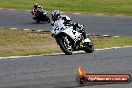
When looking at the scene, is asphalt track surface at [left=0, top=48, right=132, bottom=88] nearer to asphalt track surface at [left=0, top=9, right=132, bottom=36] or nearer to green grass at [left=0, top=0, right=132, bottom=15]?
asphalt track surface at [left=0, top=9, right=132, bottom=36]

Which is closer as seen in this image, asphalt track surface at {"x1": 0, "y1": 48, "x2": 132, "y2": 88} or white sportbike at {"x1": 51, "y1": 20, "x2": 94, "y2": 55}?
asphalt track surface at {"x1": 0, "y1": 48, "x2": 132, "y2": 88}

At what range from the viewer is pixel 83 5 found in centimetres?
4069

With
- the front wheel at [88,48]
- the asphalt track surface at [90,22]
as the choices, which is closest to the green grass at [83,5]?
the asphalt track surface at [90,22]

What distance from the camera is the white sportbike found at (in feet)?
51.1

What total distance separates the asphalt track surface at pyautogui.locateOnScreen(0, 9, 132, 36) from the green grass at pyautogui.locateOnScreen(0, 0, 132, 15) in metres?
3.24

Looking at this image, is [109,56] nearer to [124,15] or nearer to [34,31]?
[34,31]

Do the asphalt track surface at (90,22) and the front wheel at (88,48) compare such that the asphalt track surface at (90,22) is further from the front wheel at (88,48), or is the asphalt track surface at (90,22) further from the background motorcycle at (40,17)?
the front wheel at (88,48)

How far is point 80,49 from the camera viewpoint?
52.6 ft

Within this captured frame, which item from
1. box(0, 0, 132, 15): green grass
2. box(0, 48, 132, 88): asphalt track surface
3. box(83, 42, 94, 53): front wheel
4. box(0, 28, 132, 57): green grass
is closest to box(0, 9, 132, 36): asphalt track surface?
box(0, 28, 132, 57): green grass

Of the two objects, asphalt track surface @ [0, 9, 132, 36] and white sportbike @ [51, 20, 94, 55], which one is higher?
white sportbike @ [51, 20, 94, 55]

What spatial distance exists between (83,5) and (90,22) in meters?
10.0

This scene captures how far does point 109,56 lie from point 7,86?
520 cm

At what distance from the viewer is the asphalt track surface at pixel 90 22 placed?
88.8ft

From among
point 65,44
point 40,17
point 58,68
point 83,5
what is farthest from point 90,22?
point 58,68
